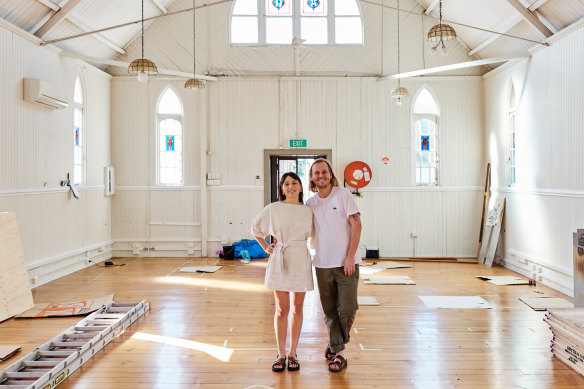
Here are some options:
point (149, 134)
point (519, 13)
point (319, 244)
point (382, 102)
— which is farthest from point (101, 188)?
point (519, 13)

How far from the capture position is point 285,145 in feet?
33.8

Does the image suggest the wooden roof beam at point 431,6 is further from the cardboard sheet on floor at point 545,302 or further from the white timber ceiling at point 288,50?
the cardboard sheet on floor at point 545,302

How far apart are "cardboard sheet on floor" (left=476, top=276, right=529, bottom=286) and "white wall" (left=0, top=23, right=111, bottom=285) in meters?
7.12

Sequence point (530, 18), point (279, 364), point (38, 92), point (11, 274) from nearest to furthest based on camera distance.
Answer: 1. point (279, 364)
2. point (11, 274)
3. point (38, 92)
4. point (530, 18)

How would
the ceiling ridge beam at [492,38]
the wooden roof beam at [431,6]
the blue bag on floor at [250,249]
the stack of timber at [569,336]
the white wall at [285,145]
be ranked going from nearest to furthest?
the stack of timber at [569,336] < the ceiling ridge beam at [492,38] < the wooden roof beam at [431,6] < the blue bag on floor at [250,249] < the white wall at [285,145]

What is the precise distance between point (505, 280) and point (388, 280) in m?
1.91

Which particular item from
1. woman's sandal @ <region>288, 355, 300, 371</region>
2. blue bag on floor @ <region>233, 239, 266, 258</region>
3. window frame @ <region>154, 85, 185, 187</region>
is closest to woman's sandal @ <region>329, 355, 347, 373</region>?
woman's sandal @ <region>288, 355, 300, 371</region>

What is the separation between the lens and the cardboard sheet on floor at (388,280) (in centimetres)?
752

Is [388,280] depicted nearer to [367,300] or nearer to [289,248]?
[367,300]


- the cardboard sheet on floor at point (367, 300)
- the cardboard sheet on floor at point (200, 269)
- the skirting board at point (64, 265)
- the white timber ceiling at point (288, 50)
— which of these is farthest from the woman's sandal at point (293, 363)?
the white timber ceiling at point (288, 50)

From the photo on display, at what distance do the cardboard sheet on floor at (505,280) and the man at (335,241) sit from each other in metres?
4.72

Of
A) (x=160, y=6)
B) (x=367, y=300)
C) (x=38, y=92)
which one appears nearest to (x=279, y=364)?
(x=367, y=300)

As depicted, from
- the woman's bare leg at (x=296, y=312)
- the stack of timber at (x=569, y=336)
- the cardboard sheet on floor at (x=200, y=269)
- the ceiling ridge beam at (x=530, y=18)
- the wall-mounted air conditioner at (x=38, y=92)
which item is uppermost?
the ceiling ridge beam at (x=530, y=18)

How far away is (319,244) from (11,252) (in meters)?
4.32
